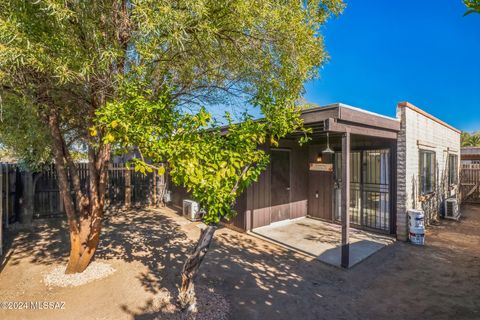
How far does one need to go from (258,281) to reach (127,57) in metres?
3.81

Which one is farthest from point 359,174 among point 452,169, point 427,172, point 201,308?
point 452,169

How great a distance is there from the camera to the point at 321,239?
5.68 metres

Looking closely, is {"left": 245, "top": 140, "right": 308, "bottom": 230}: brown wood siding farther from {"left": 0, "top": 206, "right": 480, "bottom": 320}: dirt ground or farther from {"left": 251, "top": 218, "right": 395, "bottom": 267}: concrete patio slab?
{"left": 0, "top": 206, "right": 480, "bottom": 320}: dirt ground

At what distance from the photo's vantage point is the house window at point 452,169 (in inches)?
357

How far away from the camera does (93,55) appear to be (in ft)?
9.25

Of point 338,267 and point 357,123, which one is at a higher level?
point 357,123

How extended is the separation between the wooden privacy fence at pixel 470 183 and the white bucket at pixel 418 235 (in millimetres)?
8077

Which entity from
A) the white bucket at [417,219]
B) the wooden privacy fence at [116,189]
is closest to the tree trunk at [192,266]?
the white bucket at [417,219]

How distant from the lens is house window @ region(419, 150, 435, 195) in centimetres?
646

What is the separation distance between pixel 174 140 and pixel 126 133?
430 mm

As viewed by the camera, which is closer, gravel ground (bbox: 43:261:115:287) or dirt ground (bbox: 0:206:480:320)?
dirt ground (bbox: 0:206:480:320)

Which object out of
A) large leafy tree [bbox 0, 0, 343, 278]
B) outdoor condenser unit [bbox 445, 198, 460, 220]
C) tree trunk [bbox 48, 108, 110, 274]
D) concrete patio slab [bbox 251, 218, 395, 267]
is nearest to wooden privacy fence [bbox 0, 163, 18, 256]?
large leafy tree [bbox 0, 0, 343, 278]

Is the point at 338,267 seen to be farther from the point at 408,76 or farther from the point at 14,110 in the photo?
the point at 408,76

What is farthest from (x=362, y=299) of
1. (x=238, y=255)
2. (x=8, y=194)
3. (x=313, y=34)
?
(x=8, y=194)
